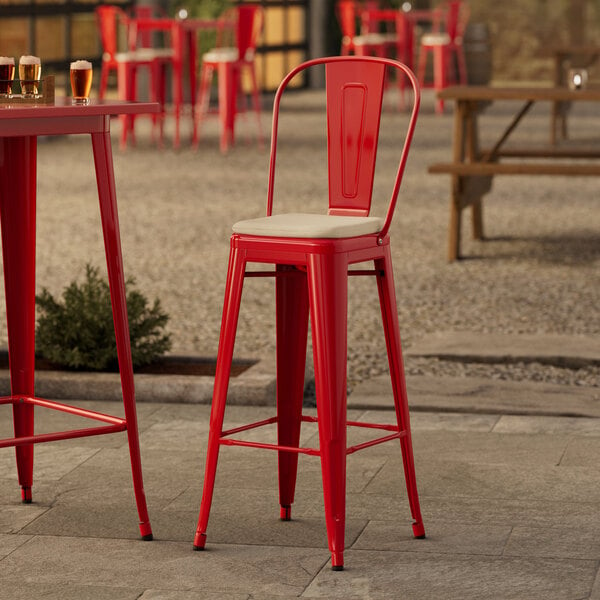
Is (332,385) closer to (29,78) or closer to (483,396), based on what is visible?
(29,78)

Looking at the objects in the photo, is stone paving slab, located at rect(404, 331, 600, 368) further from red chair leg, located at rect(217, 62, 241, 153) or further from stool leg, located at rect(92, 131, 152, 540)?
red chair leg, located at rect(217, 62, 241, 153)

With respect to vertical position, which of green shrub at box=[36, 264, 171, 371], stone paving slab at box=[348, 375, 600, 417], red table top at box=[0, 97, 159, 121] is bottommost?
stone paving slab at box=[348, 375, 600, 417]

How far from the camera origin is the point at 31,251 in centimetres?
316

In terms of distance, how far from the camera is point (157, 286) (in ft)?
19.7

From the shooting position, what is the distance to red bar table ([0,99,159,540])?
9.14ft

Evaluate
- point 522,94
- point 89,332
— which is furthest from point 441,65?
point 89,332

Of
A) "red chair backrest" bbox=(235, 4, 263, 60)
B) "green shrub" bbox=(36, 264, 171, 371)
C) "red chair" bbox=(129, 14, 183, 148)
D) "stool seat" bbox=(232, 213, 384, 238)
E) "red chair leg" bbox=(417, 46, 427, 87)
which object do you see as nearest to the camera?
"stool seat" bbox=(232, 213, 384, 238)

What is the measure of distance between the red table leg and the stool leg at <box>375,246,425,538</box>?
0.79m

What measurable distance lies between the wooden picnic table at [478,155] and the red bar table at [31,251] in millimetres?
3283

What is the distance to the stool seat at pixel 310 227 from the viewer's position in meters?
2.67

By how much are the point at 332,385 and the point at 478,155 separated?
176 inches

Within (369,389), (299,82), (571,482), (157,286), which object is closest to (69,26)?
(299,82)

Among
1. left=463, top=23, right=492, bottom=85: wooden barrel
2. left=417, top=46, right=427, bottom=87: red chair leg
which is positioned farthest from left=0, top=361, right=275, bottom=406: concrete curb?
left=417, top=46, right=427, bottom=87: red chair leg

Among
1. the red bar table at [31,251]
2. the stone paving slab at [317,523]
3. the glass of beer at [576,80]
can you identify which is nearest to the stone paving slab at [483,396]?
the stone paving slab at [317,523]
